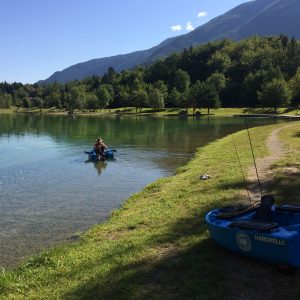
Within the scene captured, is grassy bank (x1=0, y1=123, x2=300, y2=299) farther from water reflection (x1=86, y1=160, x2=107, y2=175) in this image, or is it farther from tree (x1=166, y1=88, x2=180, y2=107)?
tree (x1=166, y1=88, x2=180, y2=107)

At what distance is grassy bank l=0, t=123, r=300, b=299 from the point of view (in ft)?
35.4

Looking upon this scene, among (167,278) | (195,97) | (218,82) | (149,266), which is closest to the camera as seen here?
(167,278)

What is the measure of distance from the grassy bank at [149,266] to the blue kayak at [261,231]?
0.49 metres

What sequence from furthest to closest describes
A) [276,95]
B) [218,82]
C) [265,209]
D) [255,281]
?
[218,82]
[276,95]
[265,209]
[255,281]

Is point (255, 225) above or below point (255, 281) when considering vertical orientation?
above

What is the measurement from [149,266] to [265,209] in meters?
3.84

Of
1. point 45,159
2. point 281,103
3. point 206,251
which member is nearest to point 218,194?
point 206,251

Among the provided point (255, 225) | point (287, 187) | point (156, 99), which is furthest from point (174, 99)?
point (255, 225)

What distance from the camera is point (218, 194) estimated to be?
21.0 metres

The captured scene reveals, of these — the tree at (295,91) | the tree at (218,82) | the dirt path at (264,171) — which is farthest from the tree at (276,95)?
the dirt path at (264,171)

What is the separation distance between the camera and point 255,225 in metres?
11.4

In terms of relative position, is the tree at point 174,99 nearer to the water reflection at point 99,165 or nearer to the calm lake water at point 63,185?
the calm lake water at point 63,185

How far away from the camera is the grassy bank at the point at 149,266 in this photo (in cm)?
1079

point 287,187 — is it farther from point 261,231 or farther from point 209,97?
point 209,97
